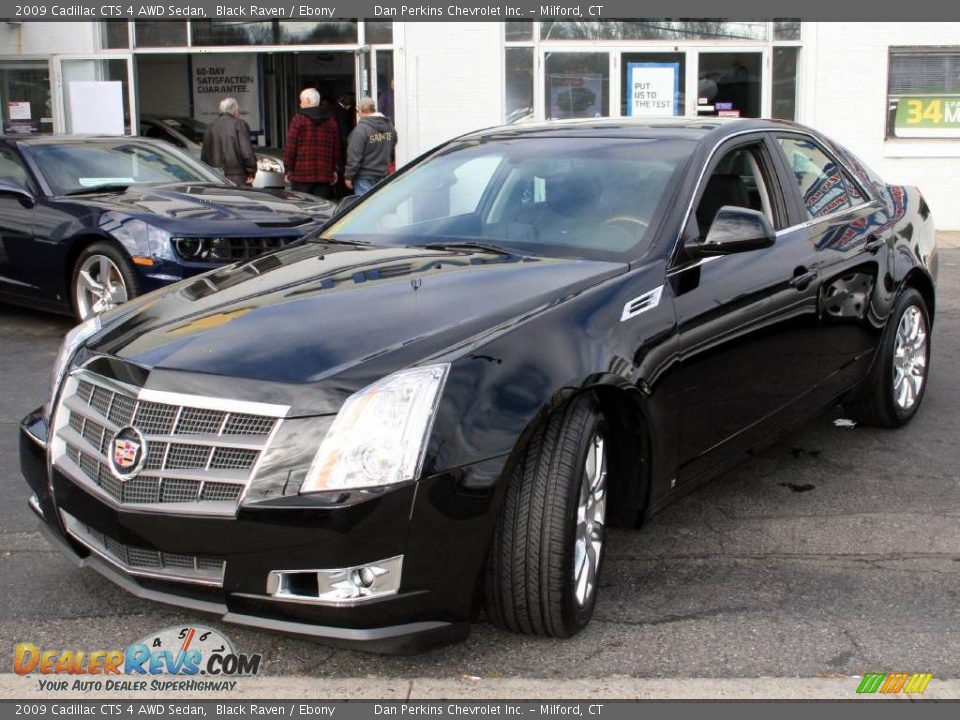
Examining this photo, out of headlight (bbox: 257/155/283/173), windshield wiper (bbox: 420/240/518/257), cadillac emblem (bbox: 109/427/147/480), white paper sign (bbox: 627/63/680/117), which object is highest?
white paper sign (bbox: 627/63/680/117)

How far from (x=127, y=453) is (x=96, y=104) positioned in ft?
41.6

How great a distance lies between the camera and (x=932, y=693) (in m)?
3.31

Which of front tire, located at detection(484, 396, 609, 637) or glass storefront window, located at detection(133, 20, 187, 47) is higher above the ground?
glass storefront window, located at detection(133, 20, 187, 47)

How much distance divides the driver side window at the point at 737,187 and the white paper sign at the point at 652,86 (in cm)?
1010

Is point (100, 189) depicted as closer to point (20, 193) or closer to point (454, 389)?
point (20, 193)

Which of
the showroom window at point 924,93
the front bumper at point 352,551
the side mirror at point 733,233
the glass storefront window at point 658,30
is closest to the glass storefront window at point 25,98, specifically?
the glass storefront window at point 658,30

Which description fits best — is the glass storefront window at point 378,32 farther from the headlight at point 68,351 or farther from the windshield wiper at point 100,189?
the headlight at point 68,351

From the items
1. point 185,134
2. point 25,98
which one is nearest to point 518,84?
point 185,134

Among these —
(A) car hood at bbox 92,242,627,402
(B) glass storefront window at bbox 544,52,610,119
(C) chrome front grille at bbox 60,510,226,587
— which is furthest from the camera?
(B) glass storefront window at bbox 544,52,610,119

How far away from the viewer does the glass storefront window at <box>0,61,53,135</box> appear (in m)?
15.1

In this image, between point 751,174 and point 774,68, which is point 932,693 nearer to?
point 751,174

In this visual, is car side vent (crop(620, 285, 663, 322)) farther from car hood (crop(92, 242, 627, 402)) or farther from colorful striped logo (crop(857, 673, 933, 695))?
colorful striped logo (crop(857, 673, 933, 695))

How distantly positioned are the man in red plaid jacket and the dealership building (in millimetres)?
1749

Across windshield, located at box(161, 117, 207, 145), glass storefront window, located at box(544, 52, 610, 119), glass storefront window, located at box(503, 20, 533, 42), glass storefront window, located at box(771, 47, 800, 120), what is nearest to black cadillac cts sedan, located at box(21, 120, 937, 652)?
glass storefront window, located at box(503, 20, 533, 42)
